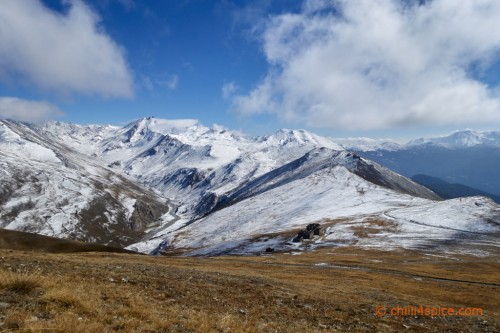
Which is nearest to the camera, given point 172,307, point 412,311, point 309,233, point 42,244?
point 172,307

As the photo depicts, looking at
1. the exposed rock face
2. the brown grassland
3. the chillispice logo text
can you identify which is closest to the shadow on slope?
the brown grassland

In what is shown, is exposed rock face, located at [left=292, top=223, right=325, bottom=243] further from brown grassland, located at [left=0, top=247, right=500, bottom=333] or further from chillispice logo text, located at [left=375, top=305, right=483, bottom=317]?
chillispice logo text, located at [left=375, top=305, right=483, bottom=317]

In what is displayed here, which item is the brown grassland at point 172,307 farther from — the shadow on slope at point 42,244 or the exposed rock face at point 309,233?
the exposed rock face at point 309,233

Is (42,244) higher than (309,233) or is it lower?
higher

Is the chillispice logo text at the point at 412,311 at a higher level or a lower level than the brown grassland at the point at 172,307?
lower

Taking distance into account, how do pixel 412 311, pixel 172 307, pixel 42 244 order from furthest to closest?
pixel 42 244 < pixel 412 311 < pixel 172 307

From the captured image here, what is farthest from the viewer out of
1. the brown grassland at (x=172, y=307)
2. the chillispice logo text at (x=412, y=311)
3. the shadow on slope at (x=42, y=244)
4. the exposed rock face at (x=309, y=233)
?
the exposed rock face at (x=309, y=233)

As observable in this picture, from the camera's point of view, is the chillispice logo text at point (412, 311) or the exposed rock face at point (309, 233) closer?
the chillispice logo text at point (412, 311)

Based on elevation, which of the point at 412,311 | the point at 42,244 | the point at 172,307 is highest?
the point at 172,307

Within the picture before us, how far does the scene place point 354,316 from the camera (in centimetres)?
2061

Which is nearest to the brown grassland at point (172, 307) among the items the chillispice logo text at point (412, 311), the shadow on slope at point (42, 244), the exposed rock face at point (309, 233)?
the chillispice logo text at point (412, 311)

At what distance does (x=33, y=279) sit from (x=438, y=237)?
148157 mm

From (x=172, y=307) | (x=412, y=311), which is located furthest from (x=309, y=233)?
(x=172, y=307)

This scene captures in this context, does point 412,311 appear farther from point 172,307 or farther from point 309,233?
point 309,233
